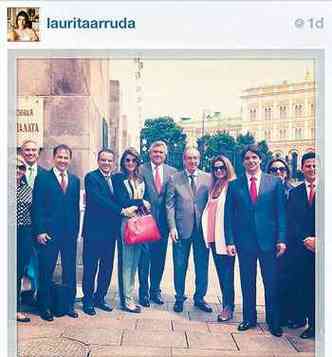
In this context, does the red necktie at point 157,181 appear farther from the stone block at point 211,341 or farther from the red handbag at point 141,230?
the stone block at point 211,341

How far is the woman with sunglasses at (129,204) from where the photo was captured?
8.05ft

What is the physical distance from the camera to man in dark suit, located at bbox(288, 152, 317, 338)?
7.86ft

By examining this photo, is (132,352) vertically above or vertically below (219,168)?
below

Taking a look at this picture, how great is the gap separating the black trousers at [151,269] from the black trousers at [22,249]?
0.56 meters

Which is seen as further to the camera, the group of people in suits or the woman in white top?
the group of people in suits

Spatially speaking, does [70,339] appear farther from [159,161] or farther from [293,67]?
[293,67]

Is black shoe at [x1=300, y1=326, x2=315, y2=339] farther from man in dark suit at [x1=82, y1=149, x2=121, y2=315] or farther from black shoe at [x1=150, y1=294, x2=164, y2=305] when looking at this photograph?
man in dark suit at [x1=82, y1=149, x2=121, y2=315]

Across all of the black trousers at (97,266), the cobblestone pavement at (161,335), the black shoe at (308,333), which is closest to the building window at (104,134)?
the black trousers at (97,266)

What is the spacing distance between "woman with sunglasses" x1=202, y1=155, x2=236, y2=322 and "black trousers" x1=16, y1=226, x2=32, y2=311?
88cm

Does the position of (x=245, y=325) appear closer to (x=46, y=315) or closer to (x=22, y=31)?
(x=46, y=315)

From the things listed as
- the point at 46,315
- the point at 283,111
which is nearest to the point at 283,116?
the point at 283,111

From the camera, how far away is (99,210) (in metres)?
2.46

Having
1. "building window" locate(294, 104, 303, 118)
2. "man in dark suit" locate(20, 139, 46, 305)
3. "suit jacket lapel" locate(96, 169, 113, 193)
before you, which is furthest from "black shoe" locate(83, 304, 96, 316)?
"building window" locate(294, 104, 303, 118)

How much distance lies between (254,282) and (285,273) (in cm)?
16
